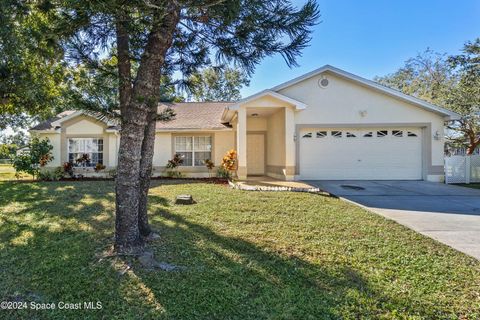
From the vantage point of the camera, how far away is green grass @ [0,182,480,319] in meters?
3.20

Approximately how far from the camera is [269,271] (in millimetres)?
4070

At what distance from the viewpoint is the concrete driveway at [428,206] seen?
5688 millimetres

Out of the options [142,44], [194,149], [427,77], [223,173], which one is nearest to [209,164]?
[223,173]

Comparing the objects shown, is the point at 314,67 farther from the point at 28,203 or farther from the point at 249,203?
the point at 28,203

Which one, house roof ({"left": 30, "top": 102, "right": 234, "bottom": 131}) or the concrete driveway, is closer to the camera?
the concrete driveway

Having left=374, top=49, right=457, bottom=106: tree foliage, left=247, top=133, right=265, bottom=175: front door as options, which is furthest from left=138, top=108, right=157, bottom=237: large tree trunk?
left=374, top=49, right=457, bottom=106: tree foliage

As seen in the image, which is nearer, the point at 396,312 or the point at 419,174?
the point at 396,312

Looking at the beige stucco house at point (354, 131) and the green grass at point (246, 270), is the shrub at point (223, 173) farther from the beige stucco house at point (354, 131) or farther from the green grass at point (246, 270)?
the green grass at point (246, 270)

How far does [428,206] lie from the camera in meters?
8.27

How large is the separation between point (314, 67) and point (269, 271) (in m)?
12.1

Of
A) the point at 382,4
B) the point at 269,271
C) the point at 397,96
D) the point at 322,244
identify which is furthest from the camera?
the point at 397,96

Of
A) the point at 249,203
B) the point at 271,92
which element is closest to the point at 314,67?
the point at 271,92

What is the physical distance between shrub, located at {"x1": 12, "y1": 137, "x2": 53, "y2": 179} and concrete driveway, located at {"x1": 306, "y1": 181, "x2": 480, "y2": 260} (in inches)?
566

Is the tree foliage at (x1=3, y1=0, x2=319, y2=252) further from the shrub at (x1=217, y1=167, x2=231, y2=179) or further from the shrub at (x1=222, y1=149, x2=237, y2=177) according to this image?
the shrub at (x1=217, y1=167, x2=231, y2=179)
